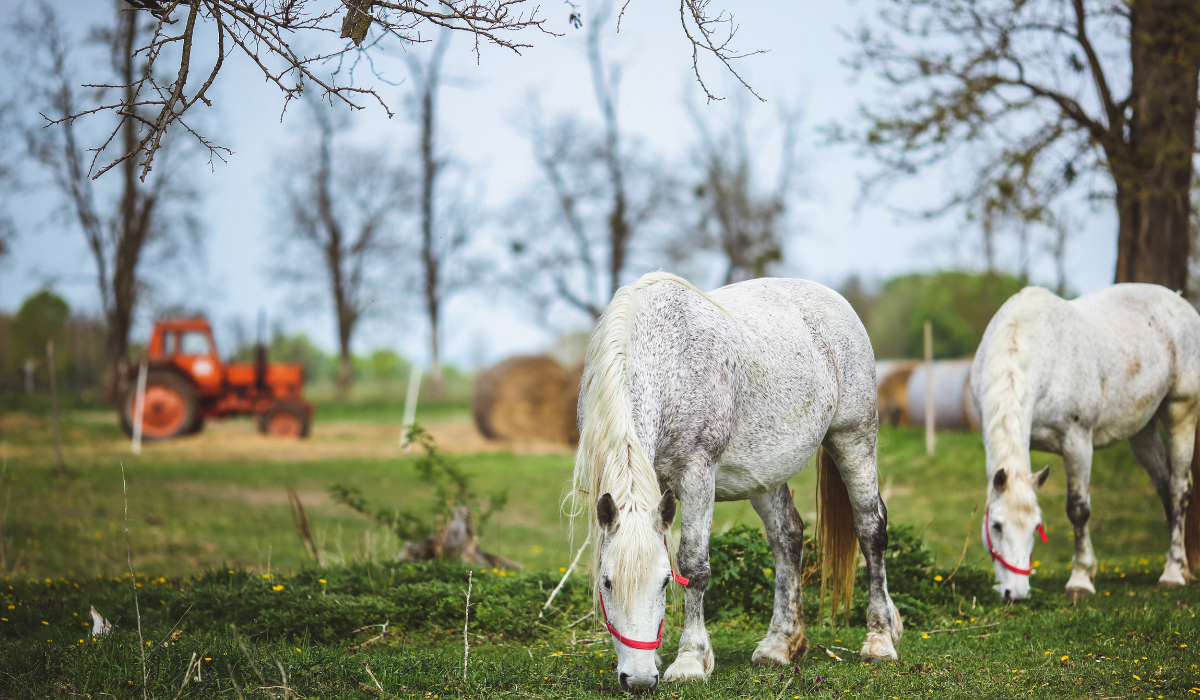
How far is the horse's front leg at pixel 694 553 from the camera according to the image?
3410 mm

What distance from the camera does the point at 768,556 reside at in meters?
5.34

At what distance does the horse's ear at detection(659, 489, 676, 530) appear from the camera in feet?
10.2

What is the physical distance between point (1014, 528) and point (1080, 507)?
44.5 inches

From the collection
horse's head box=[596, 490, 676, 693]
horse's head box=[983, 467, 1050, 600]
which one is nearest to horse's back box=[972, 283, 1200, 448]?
horse's head box=[983, 467, 1050, 600]

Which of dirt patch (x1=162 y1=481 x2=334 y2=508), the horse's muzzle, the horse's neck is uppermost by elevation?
the horse's neck

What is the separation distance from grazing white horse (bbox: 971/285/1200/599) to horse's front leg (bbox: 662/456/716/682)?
2500 mm

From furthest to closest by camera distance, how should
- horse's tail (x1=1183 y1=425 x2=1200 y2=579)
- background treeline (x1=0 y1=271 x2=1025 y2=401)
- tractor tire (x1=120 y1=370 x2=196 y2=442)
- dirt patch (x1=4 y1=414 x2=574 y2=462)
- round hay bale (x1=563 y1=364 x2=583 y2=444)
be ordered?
background treeline (x1=0 y1=271 x2=1025 y2=401) → round hay bale (x1=563 y1=364 x2=583 y2=444) → tractor tire (x1=120 y1=370 x2=196 y2=442) → dirt patch (x1=4 y1=414 x2=574 y2=462) → horse's tail (x1=1183 y1=425 x2=1200 y2=579)

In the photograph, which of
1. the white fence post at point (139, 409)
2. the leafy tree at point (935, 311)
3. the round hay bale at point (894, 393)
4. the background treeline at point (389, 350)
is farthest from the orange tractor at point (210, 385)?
the leafy tree at point (935, 311)

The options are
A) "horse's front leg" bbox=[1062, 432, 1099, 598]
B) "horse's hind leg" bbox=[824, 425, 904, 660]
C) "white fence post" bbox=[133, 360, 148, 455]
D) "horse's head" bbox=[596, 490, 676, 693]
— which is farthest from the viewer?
"white fence post" bbox=[133, 360, 148, 455]

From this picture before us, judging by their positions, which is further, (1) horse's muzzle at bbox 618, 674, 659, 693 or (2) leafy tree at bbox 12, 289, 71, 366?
(2) leafy tree at bbox 12, 289, 71, 366

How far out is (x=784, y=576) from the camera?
4168 mm

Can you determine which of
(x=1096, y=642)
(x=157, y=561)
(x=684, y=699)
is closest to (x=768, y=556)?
(x=1096, y=642)

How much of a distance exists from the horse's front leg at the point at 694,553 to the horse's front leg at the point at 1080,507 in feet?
11.0

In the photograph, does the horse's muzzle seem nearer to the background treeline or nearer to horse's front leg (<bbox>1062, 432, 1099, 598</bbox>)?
horse's front leg (<bbox>1062, 432, 1099, 598</bbox>)
